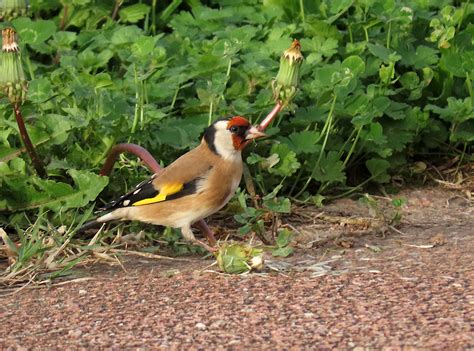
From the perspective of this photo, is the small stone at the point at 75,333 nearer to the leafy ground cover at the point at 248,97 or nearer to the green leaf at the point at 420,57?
the leafy ground cover at the point at 248,97

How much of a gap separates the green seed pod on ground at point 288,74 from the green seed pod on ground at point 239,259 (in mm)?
869

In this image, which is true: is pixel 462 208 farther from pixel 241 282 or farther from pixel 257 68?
pixel 241 282

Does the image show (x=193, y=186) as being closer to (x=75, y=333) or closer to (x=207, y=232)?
(x=207, y=232)

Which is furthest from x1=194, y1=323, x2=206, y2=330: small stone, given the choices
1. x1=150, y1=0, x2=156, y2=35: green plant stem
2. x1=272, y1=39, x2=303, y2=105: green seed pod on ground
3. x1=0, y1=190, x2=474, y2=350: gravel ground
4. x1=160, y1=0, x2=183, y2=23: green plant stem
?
x1=160, y1=0, x2=183, y2=23: green plant stem

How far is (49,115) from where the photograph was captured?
5.69 metres

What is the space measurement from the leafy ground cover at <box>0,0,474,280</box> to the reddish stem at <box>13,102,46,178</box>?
0.17ft

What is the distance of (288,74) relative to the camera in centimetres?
527

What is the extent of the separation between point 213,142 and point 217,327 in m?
1.44

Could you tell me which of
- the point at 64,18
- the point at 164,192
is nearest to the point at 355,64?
the point at 164,192

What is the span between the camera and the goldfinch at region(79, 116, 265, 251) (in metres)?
5.23

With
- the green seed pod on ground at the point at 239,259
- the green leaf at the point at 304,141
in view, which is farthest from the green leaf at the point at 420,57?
the green seed pod on ground at the point at 239,259

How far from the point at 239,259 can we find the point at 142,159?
0.93m

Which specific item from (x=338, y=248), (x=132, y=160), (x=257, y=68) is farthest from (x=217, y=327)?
(x=257, y=68)

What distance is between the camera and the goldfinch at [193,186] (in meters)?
5.23
